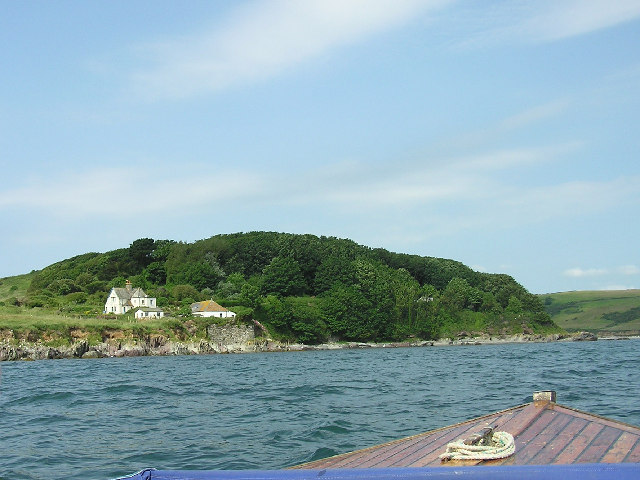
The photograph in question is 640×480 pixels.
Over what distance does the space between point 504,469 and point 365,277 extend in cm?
12307

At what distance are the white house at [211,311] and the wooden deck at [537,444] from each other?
88.2 meters

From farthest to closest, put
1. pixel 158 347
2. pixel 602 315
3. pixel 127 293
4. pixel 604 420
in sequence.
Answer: pixel 602 315, pixel 127 293, pixel 158 347, pixel 604 420

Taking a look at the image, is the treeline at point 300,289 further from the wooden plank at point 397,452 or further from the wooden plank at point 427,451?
the wooden plank at point 427,451

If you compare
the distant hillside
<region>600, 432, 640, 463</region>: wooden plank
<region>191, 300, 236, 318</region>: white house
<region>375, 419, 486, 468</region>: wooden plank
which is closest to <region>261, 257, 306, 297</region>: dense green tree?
<region>191, 300, 236, 318</region>: white house

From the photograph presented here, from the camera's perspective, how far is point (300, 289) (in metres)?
128

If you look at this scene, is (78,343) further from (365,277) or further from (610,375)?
(365,277)

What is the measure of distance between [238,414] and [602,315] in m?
181

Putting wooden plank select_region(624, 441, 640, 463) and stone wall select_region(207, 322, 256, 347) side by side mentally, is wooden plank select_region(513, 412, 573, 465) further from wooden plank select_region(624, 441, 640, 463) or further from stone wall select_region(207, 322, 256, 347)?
stone wall select_region(207, 322, 256, 347)

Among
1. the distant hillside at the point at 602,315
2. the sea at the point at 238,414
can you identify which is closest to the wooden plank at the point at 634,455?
the sea at the point at 238,414

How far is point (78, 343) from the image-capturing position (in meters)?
69.5

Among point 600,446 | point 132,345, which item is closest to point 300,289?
point 132,345

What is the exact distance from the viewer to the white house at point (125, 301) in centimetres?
9981

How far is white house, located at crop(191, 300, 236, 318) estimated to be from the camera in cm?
9656

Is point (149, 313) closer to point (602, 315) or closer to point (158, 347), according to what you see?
point (158, 347)
